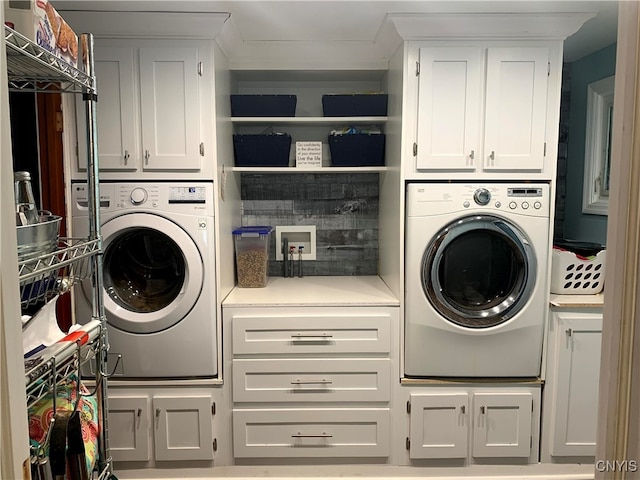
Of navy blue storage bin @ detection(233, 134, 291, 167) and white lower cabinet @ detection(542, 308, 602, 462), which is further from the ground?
navy blue storage bin @ detection(233, 134, 291, 167)

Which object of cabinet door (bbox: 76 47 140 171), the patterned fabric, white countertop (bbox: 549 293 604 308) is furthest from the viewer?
white countertop (bbox: 549 293 604 308)

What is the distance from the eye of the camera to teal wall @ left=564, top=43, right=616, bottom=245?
2.89 metres

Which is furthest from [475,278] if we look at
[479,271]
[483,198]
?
[483,198]

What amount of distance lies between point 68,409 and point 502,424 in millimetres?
2047

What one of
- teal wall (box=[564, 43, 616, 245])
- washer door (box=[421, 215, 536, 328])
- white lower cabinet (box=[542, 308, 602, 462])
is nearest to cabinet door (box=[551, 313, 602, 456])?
white lower cabinet (box=[542, 308, 602, 462])

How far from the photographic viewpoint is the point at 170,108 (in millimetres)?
2355

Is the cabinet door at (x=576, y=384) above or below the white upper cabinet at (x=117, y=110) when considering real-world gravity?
below

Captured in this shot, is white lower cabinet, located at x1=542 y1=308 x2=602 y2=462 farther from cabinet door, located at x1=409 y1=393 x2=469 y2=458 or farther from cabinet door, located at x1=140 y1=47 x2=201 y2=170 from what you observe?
cabinet door, located at x1=140 y1=47 x2=201 y2=170

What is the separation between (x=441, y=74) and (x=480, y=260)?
92 centimetres

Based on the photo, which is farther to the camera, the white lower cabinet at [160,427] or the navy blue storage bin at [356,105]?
the navy blue storage bin at [356,105]

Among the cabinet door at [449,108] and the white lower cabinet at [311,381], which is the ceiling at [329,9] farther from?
the white lower cabinet at [311,381]

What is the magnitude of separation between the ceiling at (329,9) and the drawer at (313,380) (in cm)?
166

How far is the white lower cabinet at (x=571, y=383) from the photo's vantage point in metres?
2.44

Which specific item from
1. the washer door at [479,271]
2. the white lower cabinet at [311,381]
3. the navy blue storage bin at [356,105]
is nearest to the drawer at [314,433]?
the white lower cabinet at [311,381]
